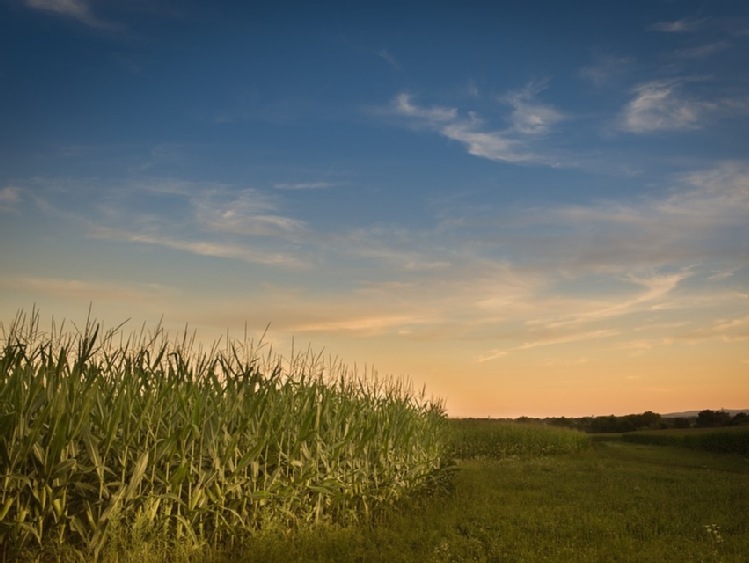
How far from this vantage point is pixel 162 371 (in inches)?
401

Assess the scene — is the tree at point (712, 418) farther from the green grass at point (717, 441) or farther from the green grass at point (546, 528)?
the green grass at point (546, 528)

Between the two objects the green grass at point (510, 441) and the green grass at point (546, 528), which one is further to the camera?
the green grass at point (510, 441)

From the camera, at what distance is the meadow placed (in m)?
8.32

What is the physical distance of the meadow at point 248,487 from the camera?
8320mm

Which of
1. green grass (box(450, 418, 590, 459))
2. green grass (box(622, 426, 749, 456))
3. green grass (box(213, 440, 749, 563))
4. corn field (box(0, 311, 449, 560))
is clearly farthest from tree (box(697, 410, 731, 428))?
corn field (box(0, 311, 449, 560))

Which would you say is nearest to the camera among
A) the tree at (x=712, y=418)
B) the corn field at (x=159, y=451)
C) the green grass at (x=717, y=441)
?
the corn field at (x=159, y=451)

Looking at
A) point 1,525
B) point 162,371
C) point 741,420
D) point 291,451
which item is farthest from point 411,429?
point 741,420

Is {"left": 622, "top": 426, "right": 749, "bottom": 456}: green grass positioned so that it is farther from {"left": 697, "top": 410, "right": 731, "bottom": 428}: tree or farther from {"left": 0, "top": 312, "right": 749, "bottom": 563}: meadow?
{"left": 0, "top": 312, "right": 749, "bottom": 563}: meadow

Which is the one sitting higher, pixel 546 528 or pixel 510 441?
pixel 510 441

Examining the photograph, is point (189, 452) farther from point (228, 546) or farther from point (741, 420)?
point (741, 420)

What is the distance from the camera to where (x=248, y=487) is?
10.5m

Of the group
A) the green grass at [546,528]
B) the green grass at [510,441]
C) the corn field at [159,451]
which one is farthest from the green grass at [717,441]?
the corn field at [159,451]

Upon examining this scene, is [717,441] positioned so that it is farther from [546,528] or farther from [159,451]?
[159,451]

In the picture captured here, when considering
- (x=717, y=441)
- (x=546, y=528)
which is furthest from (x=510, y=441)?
(x=546, y=528)
